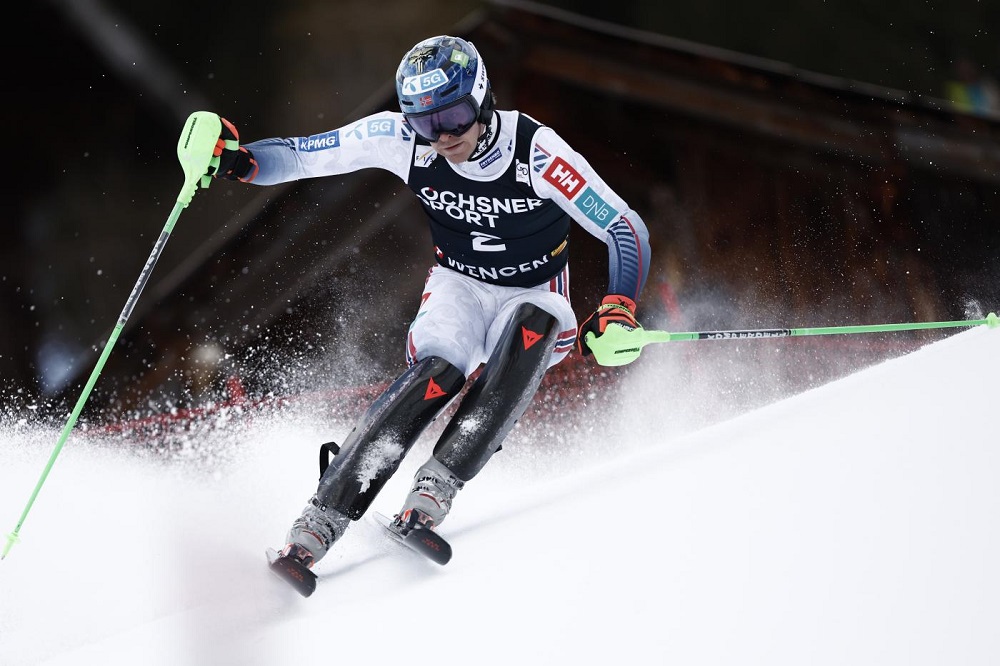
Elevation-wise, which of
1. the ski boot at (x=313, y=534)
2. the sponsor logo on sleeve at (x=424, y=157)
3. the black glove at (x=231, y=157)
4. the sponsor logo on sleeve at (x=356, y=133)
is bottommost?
the ski boot at (x=313, y=534)

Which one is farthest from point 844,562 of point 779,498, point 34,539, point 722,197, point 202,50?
point 202,50

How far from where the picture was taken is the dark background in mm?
4301

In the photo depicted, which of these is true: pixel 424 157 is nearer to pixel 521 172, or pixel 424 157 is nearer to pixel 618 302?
pixel 521 172

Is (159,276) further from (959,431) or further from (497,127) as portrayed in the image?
(959,431)

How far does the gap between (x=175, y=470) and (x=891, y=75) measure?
4152 mm

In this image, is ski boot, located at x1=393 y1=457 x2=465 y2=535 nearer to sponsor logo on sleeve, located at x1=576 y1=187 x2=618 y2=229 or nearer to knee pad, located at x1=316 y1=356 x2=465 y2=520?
knee pad, located at x1=316 y1=356 x2=465 y2=520

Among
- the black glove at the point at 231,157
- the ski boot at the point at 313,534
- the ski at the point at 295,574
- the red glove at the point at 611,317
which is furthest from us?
the black glove at the point at 231,157

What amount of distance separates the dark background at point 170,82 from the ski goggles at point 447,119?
7.84ft

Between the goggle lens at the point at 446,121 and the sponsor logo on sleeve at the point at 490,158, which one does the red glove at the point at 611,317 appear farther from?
the goggle lens at the point at 446,121

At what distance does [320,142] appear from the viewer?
261 centimetres

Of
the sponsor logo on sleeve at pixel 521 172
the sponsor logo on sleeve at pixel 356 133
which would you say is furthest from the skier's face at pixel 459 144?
the sponsor logo on sleeve at pixel 356 133

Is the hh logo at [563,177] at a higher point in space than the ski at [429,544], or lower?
higher

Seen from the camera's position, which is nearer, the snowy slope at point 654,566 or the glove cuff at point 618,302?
the snowy slope at point 654,566

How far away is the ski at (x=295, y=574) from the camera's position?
1995 mm
